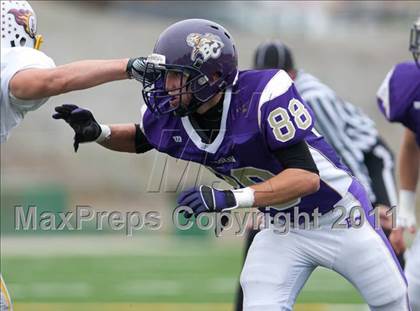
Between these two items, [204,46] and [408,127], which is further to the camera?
[408,127]

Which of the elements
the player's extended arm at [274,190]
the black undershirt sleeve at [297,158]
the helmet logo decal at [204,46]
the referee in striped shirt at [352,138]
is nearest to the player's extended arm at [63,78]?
the helmet logo decal at [204,46]

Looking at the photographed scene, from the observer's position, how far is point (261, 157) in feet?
11.6

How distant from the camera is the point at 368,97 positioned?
19.2m

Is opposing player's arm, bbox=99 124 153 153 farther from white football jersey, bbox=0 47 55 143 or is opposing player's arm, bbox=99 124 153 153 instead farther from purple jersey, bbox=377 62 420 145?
purple jersey, bbox=377 62 420 145

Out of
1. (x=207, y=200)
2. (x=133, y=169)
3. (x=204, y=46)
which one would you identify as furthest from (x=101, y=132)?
(x=133, y=169)

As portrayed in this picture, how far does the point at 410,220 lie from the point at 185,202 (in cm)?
172

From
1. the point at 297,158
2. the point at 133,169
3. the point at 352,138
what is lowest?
the point at 133,169

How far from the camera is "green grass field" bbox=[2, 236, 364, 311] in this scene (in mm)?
6953

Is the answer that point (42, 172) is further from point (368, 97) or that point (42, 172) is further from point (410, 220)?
point (410, 220)

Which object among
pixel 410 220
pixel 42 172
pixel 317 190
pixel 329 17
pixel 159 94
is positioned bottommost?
pixel 42 172

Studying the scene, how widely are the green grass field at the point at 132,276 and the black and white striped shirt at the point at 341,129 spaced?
1.65 meters

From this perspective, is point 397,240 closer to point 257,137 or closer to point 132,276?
point 257,137

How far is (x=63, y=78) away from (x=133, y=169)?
12313mm

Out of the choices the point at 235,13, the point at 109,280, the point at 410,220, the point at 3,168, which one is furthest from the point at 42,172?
the point at 410,220
